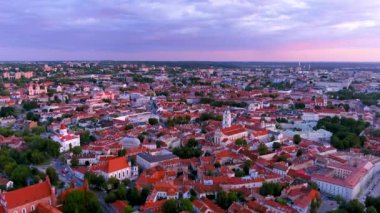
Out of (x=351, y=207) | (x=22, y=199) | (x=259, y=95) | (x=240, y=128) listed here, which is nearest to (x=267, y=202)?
(x=351, y=207)

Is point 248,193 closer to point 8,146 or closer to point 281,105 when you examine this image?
point 8,146

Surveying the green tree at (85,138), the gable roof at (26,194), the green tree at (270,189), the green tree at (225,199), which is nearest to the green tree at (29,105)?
the green tree at (85,138)

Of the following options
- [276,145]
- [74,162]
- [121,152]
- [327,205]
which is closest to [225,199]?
[327,205]

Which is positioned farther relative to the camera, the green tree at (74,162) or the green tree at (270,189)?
the green tree at (74,162)

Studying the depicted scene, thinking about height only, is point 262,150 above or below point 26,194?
below

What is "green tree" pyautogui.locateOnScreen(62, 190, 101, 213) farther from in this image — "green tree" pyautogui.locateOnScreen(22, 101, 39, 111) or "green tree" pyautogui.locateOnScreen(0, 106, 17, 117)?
"green tree" pyautogui.locateOnScreen(22, 101, 39, 111)

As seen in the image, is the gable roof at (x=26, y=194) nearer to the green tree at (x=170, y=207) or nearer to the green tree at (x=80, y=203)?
the green tree at (x=80, y=203)

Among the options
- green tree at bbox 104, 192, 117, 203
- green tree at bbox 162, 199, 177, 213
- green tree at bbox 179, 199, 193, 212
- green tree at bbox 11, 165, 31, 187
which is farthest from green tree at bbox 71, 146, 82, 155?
green tree at bbox 179, 199, 193, 212

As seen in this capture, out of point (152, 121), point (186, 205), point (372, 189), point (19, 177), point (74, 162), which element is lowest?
point (372, 189)

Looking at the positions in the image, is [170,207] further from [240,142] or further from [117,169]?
[240,142]

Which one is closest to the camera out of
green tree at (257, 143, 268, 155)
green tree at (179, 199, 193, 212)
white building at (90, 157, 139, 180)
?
green tree at (179, 199, 193, 212)

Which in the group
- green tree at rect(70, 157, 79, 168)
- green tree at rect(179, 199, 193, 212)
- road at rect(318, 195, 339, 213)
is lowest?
road at rect(318, 195, 339, 213)
